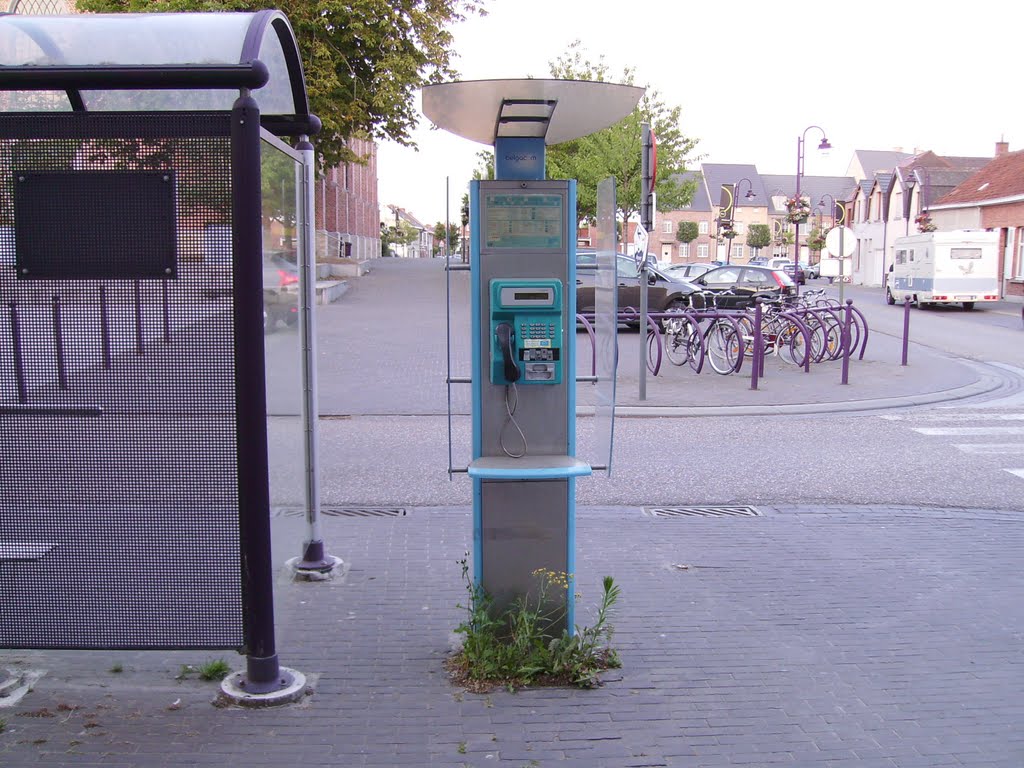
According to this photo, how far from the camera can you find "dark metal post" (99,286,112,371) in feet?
12.7

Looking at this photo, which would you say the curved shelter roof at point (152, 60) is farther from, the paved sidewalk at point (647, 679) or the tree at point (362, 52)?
the tree at point (362, 52)

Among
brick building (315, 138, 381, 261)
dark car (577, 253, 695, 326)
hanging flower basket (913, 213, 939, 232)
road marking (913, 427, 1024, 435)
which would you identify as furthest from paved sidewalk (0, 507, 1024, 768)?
hanging flower basket (913, 213, 939, 232)

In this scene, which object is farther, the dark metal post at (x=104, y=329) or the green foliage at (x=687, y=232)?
the green foliage at (x=687, y=232)

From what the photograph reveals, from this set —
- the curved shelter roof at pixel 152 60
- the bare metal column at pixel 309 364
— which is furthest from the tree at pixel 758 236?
the curved shelter roof at pixel 152 60

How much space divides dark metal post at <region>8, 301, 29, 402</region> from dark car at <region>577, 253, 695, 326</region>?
57.0 ft

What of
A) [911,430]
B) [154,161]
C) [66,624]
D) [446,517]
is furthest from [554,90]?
[911,430]

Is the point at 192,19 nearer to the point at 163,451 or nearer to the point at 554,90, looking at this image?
the point at 554,90

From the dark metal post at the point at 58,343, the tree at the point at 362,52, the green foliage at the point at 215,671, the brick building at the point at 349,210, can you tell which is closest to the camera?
the dark metal post at the point at 58,343

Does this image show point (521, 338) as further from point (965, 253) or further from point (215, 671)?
point (965, 253)

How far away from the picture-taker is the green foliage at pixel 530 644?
4.17m

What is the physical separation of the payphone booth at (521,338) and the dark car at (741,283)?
2049 centimetres

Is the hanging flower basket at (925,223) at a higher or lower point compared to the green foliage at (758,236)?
lower

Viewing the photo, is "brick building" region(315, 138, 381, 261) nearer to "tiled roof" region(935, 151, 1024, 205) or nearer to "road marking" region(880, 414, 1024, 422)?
"road marking" region(880, 414, 1024, 422)

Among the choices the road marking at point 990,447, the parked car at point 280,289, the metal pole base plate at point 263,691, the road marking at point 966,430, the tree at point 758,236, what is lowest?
the metal pole base plate at point 263,691
